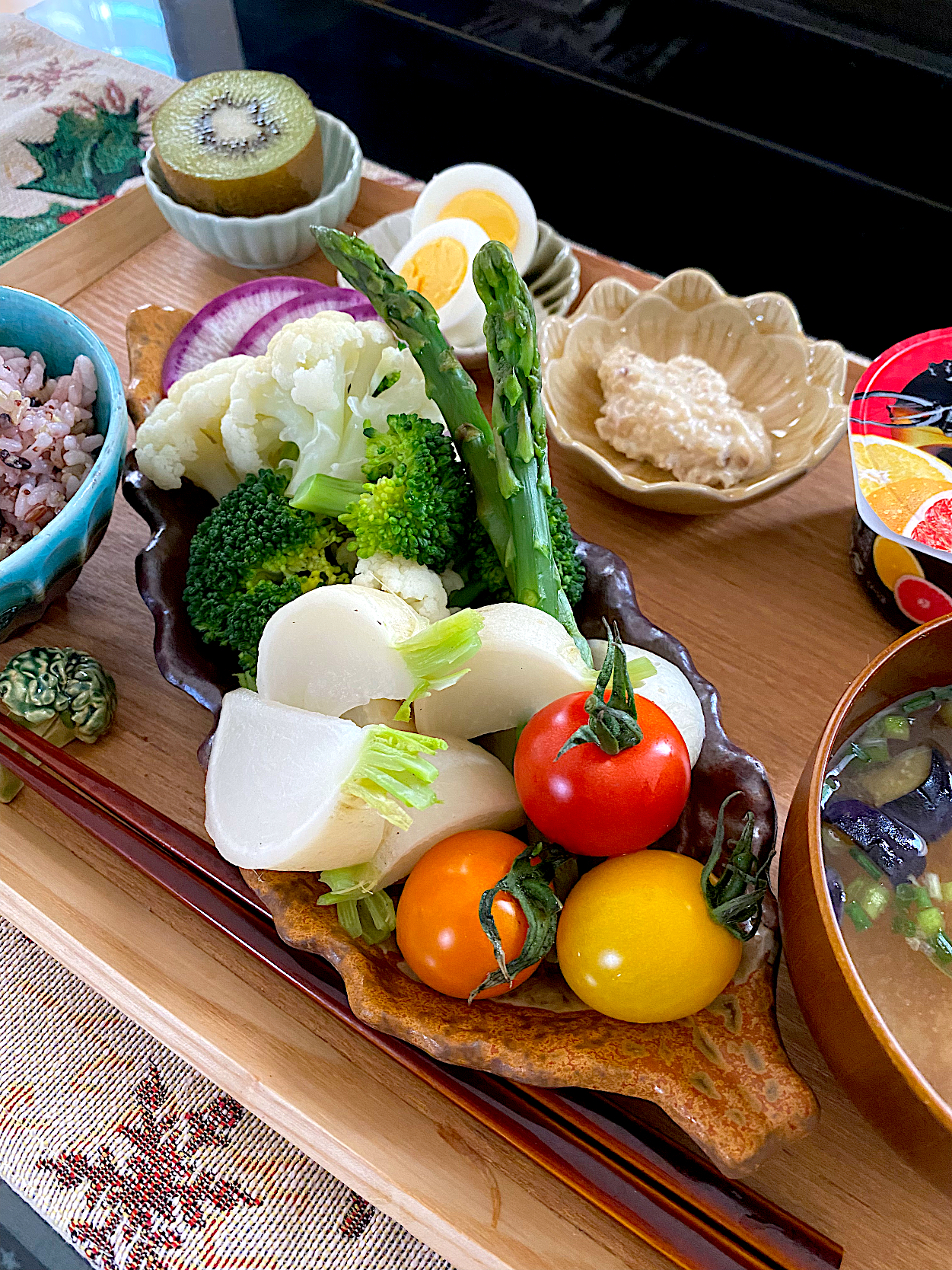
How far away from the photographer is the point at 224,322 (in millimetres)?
1367

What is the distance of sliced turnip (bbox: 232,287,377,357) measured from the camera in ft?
4.40

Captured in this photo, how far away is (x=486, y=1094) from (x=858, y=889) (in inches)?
14.6

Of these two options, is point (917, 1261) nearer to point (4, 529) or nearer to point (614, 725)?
point (614, 725)

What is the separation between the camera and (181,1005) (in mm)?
1015

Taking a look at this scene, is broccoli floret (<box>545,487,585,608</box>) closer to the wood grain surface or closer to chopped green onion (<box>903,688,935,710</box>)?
the wood grain surface

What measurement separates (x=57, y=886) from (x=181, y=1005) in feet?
0.67

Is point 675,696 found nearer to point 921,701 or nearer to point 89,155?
point 921,701

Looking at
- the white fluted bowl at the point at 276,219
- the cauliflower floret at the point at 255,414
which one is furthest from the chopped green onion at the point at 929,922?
the white fluted bowl at the point at 276,219

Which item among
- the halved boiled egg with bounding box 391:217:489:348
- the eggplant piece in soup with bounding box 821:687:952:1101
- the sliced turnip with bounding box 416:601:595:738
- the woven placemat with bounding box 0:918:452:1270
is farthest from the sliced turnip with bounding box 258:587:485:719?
the halved boiled egg with bounding box 391:217:489:348

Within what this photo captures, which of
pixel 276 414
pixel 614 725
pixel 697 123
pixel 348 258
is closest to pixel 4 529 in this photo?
pixel 276 414

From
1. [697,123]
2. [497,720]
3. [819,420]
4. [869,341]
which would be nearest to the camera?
[497,720]

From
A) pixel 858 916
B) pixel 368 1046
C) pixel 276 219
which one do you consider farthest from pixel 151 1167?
pixel 276 219

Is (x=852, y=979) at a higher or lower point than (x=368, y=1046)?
higher

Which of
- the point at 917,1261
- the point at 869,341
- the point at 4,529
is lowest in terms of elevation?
the point at 869,341
